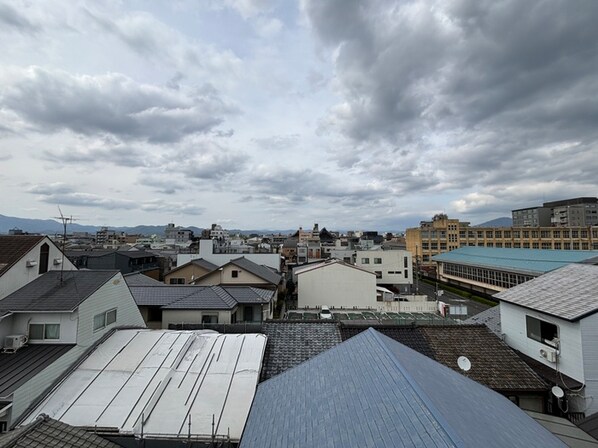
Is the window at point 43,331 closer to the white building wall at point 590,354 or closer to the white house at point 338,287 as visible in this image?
the white building wall at point 590,354

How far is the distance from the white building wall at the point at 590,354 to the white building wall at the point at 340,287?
2349cm

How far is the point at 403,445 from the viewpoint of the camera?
5.09 metres

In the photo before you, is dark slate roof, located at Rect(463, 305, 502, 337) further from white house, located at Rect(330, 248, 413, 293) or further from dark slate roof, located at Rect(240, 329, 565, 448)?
white house, located at Rect(330, 248, 413, 293)

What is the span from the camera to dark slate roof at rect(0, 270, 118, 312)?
1234 cm

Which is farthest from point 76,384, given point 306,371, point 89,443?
point 306,371

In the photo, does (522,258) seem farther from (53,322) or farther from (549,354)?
(53,322)

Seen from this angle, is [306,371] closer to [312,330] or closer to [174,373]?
[174,373]

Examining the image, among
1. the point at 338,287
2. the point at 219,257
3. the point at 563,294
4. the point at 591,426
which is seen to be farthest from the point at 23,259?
the point at 219,257

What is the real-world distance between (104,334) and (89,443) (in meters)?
7.79

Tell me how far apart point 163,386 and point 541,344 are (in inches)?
630

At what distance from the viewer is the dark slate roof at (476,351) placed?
1261 centimetres

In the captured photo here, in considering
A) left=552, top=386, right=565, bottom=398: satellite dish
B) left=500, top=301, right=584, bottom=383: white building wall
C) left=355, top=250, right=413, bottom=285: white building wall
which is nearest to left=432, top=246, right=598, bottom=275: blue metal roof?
left=355, top=250, right=413, bottom=285: white building wall

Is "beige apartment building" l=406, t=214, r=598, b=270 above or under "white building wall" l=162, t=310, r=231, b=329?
above

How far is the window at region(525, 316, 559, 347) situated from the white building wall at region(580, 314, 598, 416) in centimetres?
138
